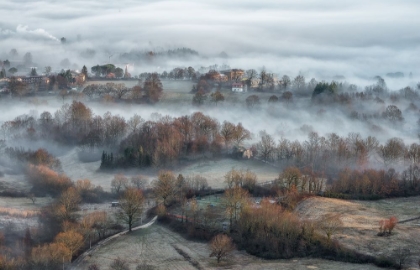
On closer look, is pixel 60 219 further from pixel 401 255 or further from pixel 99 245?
pixel 401 255

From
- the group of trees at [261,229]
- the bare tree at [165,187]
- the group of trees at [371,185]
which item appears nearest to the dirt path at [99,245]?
the group of trees at [261,229]

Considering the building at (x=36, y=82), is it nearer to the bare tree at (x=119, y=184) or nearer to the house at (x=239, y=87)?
the house at (x=239, y=87)

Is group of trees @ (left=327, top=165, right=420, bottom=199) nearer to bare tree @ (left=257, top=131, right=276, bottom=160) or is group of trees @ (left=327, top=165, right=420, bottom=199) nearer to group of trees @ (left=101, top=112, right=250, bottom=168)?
bare tree @ (left=257, top=131, right=276, bottom=160)

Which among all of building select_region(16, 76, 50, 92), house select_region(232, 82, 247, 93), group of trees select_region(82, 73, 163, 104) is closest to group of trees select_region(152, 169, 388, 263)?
group of trees select_region(82, 73, 163, 104)

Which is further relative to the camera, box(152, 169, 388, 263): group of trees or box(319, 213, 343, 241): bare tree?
box(319, 213, 343, 241): bare tree

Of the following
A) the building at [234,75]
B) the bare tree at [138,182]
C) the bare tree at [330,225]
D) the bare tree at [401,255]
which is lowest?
the bare tree at [401,255]

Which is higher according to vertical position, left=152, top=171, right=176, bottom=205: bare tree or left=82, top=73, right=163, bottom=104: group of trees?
left=82, top=73, right=163, bottom=104: group of trees
